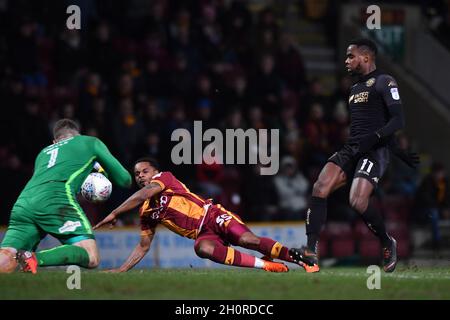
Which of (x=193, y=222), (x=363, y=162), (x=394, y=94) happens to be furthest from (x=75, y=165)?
(x=394, y=94)

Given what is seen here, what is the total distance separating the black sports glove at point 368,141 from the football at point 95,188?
8.70 ft

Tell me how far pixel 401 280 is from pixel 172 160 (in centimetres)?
709

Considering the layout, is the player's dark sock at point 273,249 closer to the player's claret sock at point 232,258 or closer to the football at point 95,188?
the player's claret sock at point 232,258

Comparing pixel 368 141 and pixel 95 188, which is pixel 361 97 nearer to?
pixel 368 141

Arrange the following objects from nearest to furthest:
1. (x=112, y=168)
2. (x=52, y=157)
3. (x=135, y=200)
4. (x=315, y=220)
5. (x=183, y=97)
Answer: (x=112, y=168)
(x=52, y=157)
(x=135, y=200)
(x=315, y=220)
(x=183, y=97)

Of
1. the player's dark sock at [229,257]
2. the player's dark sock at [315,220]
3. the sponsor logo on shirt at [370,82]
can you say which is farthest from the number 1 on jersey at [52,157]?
the sponsor logo on shirt at [370,82]

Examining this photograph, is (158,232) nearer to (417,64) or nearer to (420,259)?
(420,259)

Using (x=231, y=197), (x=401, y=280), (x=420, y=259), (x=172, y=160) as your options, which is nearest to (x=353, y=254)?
(x=420, y=259)

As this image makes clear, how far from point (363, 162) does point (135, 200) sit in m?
2.45

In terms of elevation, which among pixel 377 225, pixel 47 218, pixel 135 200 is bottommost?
pixel 377 225

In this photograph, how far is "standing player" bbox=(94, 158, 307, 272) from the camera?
11094mm

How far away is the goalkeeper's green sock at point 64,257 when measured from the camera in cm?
998

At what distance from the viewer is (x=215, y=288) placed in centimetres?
903

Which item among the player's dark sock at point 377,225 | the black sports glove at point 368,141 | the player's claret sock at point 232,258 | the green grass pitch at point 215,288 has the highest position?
the black sports glove at point 368,141
